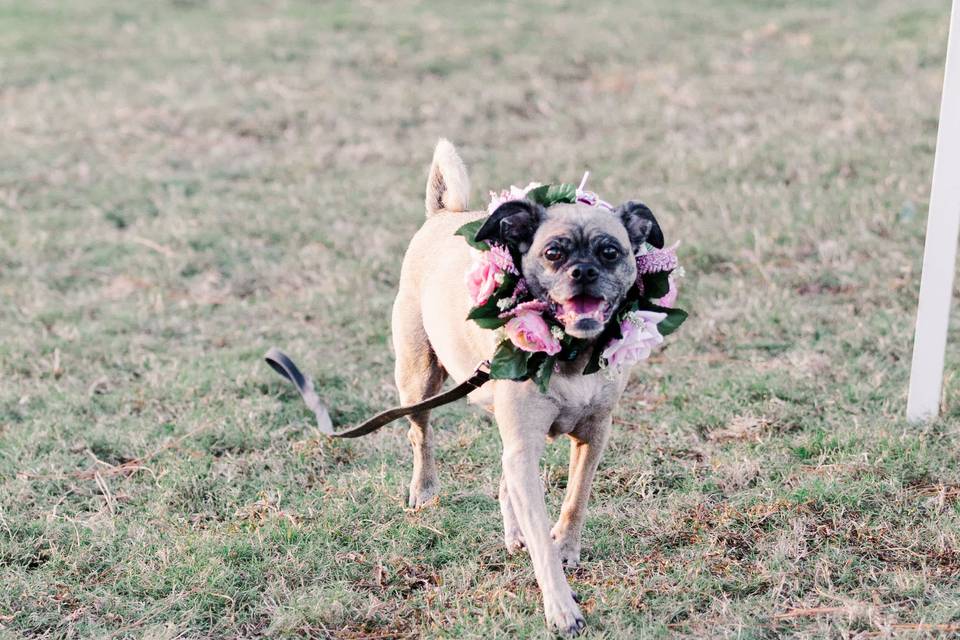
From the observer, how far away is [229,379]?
611 centimetres

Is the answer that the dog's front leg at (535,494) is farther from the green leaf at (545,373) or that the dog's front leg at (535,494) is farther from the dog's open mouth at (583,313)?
the dog's open mouth at (583,313)

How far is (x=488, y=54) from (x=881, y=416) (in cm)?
849

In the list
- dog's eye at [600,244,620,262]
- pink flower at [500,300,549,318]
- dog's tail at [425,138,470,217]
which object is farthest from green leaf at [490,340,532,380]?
dog's tail at [425,138,470,217]

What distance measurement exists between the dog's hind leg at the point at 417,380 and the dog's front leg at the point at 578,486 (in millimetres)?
749

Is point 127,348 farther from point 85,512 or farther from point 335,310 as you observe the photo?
point 85,512

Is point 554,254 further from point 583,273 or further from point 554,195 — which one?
point 554,195

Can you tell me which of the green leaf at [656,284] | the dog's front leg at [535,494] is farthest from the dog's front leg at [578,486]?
the green leaf at [656,284]

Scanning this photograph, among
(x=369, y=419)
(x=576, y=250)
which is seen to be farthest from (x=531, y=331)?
(x=369, y=419)

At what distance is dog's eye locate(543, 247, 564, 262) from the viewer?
3607 millimetres

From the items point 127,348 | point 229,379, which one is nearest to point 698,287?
point 229,379

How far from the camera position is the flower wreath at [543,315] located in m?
3.66

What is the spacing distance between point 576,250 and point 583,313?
0.68 feet

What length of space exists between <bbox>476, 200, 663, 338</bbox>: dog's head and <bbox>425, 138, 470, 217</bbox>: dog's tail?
3.40 feet

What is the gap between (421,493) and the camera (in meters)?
4.79
